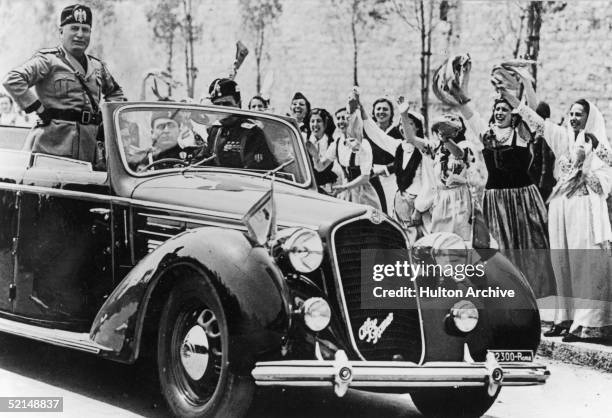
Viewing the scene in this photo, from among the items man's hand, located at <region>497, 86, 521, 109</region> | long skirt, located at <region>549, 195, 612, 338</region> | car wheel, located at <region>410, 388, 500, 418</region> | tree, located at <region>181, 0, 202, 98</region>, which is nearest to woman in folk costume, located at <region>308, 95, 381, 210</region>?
man's hand, located at <region>497, 86, 521, 109</region>

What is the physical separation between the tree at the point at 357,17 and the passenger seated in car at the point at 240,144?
3.34m

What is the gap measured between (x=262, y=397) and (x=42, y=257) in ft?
4.72

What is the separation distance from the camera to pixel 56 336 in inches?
212

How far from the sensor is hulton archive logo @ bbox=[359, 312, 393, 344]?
15.2ft

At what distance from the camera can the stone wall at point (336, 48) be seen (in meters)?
7.62

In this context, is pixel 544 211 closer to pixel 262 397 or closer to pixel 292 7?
pixel 262 397

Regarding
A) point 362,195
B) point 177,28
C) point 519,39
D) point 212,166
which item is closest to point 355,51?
point 362,195

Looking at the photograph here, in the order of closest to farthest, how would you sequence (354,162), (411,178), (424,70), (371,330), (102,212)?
(371,330), (102,212), (411,178), (354,162), (424,70)

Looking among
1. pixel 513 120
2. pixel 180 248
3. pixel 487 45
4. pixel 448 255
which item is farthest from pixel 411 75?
pixel 180 248

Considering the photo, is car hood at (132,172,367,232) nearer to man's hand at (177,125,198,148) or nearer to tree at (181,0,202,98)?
man's hand at (177,125,198,148)

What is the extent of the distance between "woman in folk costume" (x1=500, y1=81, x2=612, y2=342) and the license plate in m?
1.95

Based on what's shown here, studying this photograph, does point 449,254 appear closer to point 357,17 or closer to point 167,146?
point 167,146

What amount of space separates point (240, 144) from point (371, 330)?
5.40ft

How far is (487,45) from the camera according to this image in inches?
331
